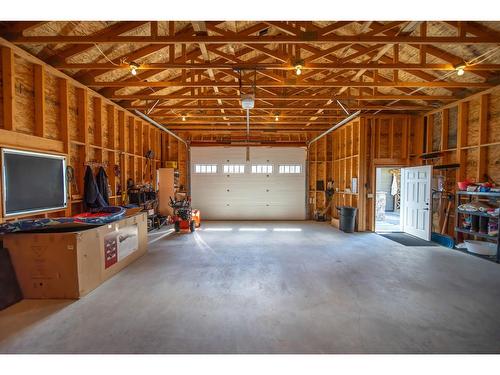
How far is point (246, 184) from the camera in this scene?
10.5 m

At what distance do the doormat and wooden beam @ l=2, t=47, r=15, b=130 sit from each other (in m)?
8.73

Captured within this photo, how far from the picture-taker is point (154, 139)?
9.55 meters

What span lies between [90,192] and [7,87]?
237 cm

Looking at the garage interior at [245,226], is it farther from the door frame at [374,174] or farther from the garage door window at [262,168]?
the garage door window at [262,168]

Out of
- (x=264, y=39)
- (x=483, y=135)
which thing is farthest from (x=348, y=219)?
(x=264, y=39)

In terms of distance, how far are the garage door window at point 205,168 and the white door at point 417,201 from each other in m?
7.30

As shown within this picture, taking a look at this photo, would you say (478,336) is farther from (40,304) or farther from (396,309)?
(40,304)

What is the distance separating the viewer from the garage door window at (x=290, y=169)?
10570 millimetres

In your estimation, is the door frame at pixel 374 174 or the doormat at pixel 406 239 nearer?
the doormat at pixel 406 239

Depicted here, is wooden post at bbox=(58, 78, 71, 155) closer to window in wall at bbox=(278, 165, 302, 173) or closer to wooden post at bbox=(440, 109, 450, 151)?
window in wall at bbox=(278, 165, 302, 173)

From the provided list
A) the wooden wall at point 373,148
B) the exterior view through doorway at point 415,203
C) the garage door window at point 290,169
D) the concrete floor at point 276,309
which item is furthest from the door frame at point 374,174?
the garage door window at point 290,169

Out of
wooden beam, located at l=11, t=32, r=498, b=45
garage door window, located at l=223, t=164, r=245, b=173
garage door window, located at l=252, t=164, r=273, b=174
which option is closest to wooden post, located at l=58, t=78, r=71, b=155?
wooden beam, located at l=11, t=32, r=498, b=45

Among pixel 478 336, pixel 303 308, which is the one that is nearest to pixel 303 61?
pixel 303 308

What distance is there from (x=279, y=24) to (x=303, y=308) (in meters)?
4.20
